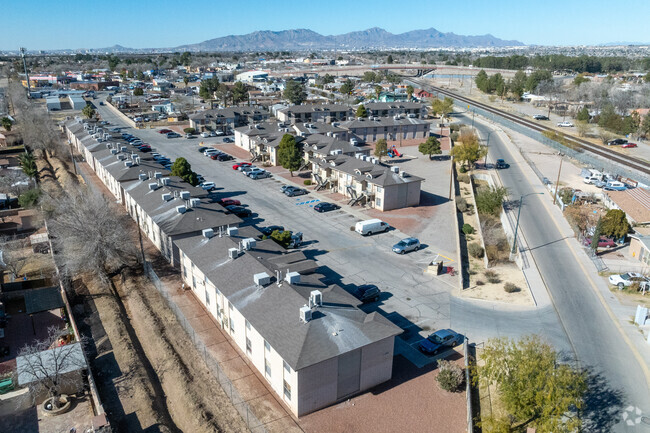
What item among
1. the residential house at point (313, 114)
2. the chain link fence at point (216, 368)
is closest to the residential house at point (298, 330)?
the chain link fence at point (216, 368)

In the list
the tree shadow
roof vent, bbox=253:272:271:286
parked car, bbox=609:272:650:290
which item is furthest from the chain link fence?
parked car, bbox=609:272:650:290

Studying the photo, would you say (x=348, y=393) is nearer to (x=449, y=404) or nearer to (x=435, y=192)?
(x=449, y=404)

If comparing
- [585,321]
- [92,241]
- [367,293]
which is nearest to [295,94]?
[92,241]

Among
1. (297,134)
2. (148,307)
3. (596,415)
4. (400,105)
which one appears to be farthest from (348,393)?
(400,105)

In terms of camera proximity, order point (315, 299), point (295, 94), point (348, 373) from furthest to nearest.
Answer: point (295, 94) → point (315, 299) → point (348, 373)

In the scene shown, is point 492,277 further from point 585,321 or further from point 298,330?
point 298,330

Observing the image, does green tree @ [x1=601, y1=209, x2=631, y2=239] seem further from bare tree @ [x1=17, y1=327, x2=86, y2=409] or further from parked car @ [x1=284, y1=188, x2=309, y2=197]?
bare tree @ [x1=17, y1=327, x2=86, y2=409]
